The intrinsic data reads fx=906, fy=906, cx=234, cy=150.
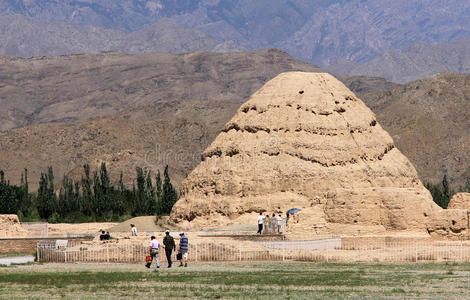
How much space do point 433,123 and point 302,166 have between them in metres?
91.6

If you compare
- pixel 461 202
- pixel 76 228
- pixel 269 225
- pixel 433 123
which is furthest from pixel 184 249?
pixel 433 123

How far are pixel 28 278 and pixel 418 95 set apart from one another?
121 meters

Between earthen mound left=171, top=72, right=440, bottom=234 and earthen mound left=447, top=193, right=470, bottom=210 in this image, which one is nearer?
earthen mound left=171, top=72, right=440, bottom=234

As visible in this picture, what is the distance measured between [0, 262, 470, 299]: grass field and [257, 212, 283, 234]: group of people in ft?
25.0

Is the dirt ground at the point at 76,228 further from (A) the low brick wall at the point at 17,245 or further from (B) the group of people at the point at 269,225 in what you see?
(B) the group of people at the point at 269,225

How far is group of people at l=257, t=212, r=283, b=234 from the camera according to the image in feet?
121

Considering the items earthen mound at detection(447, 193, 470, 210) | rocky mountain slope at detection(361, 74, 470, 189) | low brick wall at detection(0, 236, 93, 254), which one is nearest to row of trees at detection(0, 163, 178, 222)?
low brick wall at detection(0, 236, 93, 254)

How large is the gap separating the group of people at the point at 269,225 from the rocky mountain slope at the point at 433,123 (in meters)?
76.6

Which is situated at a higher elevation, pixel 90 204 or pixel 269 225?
pixel 90 204

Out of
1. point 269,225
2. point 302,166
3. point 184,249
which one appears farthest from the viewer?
point 302,166

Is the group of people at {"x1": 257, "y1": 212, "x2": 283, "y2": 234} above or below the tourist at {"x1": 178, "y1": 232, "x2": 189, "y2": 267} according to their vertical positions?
above

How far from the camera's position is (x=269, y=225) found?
122 feet

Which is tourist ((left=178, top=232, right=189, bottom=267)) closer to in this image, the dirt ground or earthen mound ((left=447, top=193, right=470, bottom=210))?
earthen mound ((left=447, top=193, right=470, bottom=210))

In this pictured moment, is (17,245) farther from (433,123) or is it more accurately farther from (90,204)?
(433,123)
